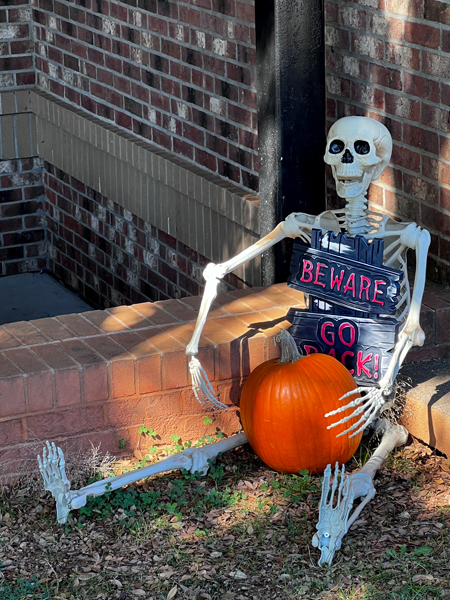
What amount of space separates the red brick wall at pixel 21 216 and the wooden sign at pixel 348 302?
431 cm

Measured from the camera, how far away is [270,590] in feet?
9.32

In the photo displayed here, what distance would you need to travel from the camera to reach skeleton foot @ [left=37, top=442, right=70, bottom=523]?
3.11m

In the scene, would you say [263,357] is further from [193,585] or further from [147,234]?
[147,234]

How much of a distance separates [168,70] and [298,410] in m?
2.92

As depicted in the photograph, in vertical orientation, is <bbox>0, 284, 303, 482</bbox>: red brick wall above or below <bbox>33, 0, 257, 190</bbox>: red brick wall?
below

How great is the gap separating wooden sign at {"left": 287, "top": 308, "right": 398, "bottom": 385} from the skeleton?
0.10 meters

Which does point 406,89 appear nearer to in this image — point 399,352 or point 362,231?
point 362,231

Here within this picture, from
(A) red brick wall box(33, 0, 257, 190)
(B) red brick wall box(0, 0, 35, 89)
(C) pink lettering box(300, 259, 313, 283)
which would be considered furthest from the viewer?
(B) red brick wall box(0, 0, 35, 89)

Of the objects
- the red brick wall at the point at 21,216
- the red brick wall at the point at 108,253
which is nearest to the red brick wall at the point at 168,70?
the red brick wall at the point at 108,253

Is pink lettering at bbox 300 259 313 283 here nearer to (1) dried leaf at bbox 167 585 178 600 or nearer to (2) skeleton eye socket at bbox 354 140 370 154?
(2) skeleton eye socket at bbox 354 140 370 154

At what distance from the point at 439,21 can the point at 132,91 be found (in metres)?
2.64

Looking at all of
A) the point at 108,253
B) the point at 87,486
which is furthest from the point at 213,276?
the point at 108,253

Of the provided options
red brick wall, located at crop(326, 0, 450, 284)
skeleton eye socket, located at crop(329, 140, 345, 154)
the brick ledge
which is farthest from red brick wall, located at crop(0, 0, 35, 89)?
skeleton eye socket, located at crop(329, 140, 345, 154)

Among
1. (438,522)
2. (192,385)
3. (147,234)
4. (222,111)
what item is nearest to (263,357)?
(192,385)
